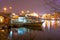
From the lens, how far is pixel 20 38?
2.09 m

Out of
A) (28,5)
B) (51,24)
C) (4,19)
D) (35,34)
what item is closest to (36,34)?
(35,34)

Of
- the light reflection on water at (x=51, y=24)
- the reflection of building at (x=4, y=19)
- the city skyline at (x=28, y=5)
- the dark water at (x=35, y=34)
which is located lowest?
the dark water at (x=35, y=34)

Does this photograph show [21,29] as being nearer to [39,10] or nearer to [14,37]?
[14,37]

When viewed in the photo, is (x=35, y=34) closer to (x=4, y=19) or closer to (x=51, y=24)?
(x=51, y=24)

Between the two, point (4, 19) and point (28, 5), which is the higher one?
point (28, 5)

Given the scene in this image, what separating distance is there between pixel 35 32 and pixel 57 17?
0.50 meters

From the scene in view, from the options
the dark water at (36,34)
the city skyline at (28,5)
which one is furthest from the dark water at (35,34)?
the city skyline at (28,5)

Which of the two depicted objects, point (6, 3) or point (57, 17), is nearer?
point (57, 17)

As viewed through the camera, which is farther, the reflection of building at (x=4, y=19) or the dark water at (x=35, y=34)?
the dark water at (x=35, y=34)

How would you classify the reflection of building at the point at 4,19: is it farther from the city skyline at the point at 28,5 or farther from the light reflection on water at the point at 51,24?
the light reflection on water at the point at 51,24

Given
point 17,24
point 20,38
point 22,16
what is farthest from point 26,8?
point 20,38

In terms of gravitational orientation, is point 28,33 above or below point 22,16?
below

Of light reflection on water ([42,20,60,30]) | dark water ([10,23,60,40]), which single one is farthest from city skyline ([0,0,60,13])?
dark water ([10,23,60,40])

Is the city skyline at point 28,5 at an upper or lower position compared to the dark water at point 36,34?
upper
